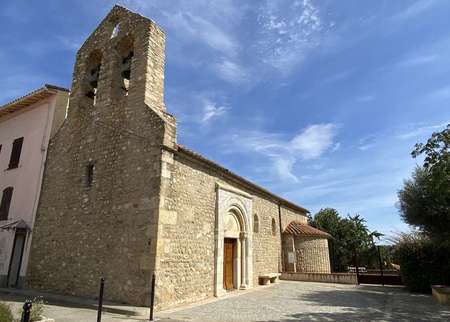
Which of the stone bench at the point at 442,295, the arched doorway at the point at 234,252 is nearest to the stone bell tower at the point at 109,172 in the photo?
the arched doorway at the point at 234,252

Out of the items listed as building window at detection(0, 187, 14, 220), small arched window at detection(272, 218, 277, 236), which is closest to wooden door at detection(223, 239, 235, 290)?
small arched window at detection(272, 218, 277, 236)

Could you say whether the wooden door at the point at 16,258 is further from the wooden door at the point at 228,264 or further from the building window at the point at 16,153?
the wooden door at the point at 228,264

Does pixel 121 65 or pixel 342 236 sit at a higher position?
pixel 121 65

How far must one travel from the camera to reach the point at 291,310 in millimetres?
8477

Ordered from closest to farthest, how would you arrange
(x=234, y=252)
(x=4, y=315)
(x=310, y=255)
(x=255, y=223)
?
(x=4, y=315)
(x=234, y=252)
(x=255, y=223)
(x=310, y=255)

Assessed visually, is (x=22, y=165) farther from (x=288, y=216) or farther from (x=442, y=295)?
(x=442, y=295)

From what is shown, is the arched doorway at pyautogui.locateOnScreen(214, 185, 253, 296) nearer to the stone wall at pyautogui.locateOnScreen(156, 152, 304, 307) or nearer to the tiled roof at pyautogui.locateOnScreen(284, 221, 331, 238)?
the stone wall at pyautogui.locateOnScreen(156, 152, 304, 307)

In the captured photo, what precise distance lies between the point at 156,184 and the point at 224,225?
4055mm

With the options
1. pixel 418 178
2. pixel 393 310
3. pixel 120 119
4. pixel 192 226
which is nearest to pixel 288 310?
pixel 393 310

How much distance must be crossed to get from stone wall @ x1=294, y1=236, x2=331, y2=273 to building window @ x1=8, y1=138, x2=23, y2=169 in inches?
590

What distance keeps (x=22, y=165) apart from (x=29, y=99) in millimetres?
3018

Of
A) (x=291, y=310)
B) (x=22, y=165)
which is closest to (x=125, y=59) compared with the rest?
(x=22, y=165)

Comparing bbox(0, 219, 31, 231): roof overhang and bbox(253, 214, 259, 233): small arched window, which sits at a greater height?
bbox(253, 214, 259, 233): small arched window

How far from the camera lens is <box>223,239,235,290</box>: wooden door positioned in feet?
40.4
